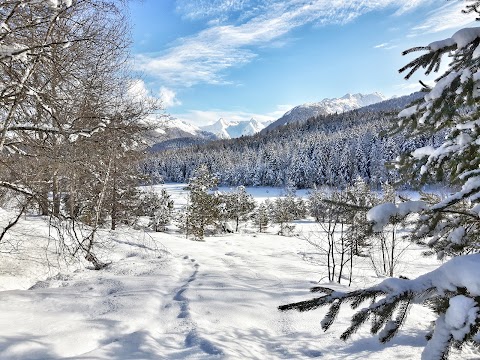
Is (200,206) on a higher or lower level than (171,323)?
higher

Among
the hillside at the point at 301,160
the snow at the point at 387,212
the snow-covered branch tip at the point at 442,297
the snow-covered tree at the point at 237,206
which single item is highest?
the hillside at the point at 301,160

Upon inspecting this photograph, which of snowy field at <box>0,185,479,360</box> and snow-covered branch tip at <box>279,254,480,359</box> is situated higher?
snow-covered branch tip at <box>279,254,480,359</box>

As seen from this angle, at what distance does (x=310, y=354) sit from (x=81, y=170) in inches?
152

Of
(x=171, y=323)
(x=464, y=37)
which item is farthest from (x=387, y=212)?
(x=171, y=323)

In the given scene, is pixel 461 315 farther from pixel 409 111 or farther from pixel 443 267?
pixel 409 111

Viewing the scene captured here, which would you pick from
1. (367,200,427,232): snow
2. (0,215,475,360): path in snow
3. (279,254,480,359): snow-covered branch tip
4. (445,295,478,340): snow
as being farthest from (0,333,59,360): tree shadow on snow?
(445,295,478,340): snow

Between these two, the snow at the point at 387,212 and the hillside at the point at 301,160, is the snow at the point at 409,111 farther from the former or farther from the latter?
the hillside at the point at 301,160

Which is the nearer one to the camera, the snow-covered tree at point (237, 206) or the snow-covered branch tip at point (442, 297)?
the snow-covered branch tip at point (442, 297)

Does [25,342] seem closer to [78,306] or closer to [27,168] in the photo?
[78,306]

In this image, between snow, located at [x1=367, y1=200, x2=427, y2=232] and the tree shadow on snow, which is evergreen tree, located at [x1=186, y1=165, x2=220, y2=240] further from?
snow, located at [x1=367, y1=200, x2=427, y2=232]

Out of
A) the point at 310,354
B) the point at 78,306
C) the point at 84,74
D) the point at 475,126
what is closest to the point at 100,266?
the point at 78,306

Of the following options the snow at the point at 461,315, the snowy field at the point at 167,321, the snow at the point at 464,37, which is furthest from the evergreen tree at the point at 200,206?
the snow at the point at 461,315

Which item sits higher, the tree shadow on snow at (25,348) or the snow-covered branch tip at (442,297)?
the snow-covered branch tip at (442,297)

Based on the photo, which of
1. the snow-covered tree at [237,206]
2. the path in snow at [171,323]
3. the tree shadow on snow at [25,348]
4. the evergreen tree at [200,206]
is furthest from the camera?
the snow-covered tree at [237,206]
